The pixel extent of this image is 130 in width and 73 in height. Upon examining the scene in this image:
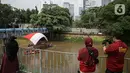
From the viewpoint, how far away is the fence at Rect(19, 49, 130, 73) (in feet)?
17.8

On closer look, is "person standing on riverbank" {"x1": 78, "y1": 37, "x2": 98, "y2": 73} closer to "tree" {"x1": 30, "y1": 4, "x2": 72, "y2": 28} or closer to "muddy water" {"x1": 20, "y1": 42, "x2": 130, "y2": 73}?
"muddy water" {"x1": 20, "y1": 42, "x2": 130, "y2": 73}

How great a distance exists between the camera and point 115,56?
411cm

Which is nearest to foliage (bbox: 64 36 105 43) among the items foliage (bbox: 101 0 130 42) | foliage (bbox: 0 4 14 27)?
foliage (bbox: 101 0 130 42)

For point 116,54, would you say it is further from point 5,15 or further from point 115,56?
point 5,15

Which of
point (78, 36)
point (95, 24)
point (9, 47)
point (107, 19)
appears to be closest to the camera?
point (9, 47)

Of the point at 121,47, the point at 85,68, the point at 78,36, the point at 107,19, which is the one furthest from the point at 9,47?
the point at 78,36

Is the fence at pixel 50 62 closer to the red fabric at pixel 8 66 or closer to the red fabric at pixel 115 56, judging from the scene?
the red fabric at pixel 8 66

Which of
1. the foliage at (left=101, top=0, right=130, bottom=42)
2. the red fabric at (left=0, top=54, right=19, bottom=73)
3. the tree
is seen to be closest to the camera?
the red fabric at (left=0, top=54, right=19, bottom=73)

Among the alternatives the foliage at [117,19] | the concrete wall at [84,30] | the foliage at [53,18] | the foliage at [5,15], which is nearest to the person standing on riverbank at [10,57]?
the foliage at [117,19]

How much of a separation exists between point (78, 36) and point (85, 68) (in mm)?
32189

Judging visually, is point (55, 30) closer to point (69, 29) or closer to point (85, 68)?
point (69, 29)

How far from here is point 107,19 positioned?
28031mm

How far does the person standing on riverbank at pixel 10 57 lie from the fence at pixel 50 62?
71cm

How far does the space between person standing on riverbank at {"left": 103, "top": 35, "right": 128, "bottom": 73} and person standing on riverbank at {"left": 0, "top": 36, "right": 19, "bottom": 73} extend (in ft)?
7.24
